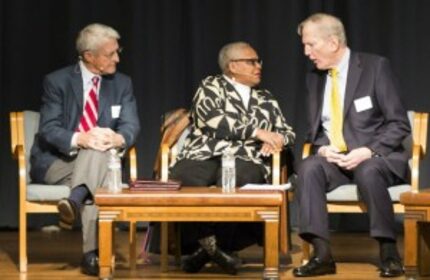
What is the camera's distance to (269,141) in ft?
20.7

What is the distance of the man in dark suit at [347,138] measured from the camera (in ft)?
19.0

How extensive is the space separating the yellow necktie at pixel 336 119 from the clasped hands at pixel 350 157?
6.5 inches

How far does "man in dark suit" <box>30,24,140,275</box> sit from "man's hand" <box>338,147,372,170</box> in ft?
3.84

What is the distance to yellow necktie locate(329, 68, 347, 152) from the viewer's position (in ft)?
20.3

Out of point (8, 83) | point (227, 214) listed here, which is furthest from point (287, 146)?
point (8, 83)

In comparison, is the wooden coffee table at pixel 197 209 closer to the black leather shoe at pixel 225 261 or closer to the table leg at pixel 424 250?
the black leather shoe at pixel 225 261

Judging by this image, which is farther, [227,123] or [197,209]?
[227,123]

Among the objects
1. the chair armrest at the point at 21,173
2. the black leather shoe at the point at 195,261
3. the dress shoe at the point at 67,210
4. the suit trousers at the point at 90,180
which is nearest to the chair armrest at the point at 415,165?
the black leather shoe at the point at 195,261

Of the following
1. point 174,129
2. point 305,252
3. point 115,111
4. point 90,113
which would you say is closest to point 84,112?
point 90,113

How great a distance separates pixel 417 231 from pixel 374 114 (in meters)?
0.98

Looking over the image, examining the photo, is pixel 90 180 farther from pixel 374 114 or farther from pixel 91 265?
pixel 374 114

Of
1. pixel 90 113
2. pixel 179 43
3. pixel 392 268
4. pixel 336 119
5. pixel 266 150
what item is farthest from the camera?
pixel 179 43

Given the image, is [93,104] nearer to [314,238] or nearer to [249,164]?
[249,164]

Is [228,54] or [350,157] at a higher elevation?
[228,54]
